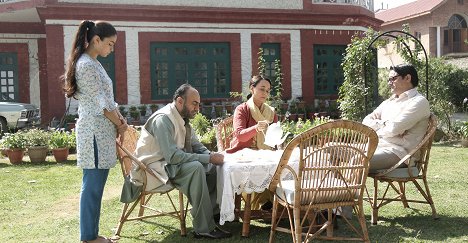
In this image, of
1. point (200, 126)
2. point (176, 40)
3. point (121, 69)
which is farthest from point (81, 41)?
point (176, 40)

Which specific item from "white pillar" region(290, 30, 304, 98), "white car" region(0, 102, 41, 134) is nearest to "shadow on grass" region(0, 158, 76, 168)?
"white car" region(0, 102, 41, 134)

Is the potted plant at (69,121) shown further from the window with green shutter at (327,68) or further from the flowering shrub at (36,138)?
the window with green shutter at (327,68)

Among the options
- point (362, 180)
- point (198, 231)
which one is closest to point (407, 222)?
point (362, 180)

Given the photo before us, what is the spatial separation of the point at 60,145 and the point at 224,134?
5612 millimetres

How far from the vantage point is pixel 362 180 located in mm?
4270

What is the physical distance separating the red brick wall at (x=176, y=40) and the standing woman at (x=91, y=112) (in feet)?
38.9

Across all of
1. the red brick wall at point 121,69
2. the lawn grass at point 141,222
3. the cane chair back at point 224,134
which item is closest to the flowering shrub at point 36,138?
the lawn grass at point 141,222

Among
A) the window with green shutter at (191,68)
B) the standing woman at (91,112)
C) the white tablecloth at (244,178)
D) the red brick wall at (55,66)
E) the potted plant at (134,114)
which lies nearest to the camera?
the standing woman at (91,112)

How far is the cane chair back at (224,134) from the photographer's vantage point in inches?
239

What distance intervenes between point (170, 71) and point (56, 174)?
7852 mm

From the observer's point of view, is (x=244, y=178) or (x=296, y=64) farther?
(x=296, y=64)

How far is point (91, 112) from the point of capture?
4406 mm

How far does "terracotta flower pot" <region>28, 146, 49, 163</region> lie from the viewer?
34.9 ft

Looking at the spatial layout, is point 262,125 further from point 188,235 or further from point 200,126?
point 200,126
